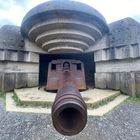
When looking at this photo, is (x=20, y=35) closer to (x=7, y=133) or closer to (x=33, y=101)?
(x=33, y=101)

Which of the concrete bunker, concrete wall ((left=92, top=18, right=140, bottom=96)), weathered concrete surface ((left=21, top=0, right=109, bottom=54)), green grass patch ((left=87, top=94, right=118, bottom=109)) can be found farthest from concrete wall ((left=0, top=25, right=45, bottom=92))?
green grass patch ((left=87, top=94, right=118, bottom=109))

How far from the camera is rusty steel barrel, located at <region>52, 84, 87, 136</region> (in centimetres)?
100

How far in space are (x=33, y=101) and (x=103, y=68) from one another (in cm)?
295

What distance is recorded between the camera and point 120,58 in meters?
4.97

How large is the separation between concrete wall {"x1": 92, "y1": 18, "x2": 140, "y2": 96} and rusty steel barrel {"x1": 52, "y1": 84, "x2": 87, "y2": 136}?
155 inches

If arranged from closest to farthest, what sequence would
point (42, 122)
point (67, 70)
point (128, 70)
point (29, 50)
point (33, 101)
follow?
1. point (67, 70)
2. point (42, 122)
3. point (33, 101)
4. point (128, 70)
5. point (29, 50)

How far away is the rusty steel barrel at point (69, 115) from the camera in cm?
100

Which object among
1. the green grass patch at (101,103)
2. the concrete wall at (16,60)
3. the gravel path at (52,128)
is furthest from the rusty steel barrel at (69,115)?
the concrete wall at (16,60)

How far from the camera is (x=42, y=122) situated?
8.75 feet

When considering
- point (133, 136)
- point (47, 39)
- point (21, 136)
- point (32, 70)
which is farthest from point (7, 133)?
point (32, 70)

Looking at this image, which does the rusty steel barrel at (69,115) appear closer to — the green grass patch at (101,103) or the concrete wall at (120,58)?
the green grass patch at (101,103)

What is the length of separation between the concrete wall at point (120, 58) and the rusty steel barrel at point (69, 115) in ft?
12.9

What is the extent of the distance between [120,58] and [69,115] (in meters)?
4.14

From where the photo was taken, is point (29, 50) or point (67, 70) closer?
point (67, 70)
